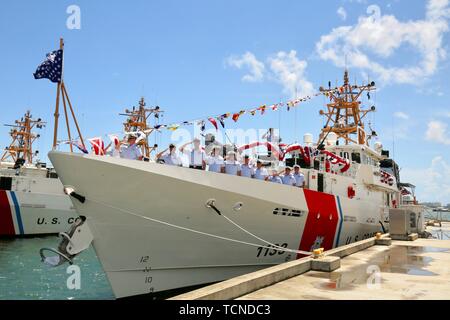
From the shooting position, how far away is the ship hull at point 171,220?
7781mm

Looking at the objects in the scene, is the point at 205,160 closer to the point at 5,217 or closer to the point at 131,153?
the point at 131,153

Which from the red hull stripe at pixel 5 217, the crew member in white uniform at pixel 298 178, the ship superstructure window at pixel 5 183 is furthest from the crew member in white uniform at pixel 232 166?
the ship superstructure window at pixel 5 183

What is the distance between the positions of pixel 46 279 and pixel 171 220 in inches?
270

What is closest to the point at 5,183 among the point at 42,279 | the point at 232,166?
the point at 42,279

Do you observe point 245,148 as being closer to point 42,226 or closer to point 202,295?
point 202,295

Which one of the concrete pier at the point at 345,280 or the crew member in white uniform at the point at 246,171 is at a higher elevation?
the crew member in white uniform at the point at 246,171

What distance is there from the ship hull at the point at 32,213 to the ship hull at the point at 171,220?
53.8 feet

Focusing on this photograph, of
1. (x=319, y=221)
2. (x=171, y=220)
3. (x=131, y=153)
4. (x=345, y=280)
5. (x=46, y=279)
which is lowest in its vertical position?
(x=46, y=279)

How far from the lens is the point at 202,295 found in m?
5.05

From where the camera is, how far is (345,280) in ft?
23.3

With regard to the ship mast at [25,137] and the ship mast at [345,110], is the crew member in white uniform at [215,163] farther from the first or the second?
the ship mast at [25,137]
